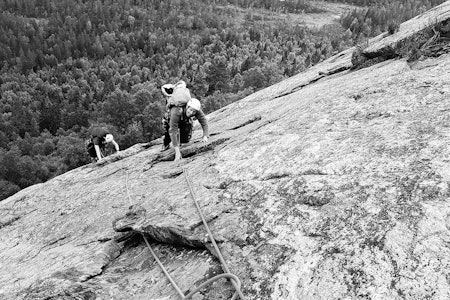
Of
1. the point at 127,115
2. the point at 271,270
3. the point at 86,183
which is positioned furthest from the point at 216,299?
the point at 127,115

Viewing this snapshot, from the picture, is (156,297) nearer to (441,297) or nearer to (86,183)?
(441,297)

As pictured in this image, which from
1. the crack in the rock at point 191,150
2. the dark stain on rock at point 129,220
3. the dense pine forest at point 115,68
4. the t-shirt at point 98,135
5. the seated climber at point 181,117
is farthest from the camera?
the dense pine forest at point 115,68

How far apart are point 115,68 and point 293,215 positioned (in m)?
143

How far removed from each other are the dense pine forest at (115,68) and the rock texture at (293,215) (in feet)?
208

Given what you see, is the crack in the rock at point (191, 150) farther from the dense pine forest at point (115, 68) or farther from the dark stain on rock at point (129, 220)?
the dense pine forest at point (115, 68)

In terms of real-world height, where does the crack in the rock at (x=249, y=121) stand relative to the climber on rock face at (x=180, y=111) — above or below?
below

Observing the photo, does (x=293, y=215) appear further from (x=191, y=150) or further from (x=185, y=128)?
(x=185, y=128)

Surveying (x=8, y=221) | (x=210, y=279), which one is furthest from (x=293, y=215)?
(x=8, y=221)

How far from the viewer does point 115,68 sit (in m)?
138

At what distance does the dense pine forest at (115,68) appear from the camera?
3024 inches

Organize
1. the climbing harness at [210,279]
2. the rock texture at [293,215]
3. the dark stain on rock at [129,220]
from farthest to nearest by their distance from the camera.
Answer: the dark stain on rock at [129,220], the climbing harness at [210,279], the rock texture at [293,215]

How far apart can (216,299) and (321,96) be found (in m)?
5.78

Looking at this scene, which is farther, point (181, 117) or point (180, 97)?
point (181, 117)

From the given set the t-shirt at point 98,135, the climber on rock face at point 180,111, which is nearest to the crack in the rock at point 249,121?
the climber on rock face at point 180,111
